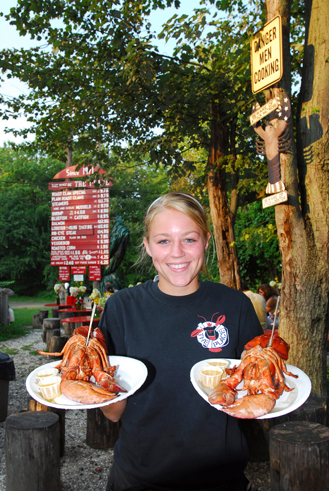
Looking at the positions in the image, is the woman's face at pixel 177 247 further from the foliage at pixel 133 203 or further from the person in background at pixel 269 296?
the foliage at pixel 133 203

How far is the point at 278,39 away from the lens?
357 centimetres

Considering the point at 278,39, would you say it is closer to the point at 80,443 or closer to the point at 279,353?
the point at 279,353

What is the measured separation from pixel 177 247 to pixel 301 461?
0.98 m

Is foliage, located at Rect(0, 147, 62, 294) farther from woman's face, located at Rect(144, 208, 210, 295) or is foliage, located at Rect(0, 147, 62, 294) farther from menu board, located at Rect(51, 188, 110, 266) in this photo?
woman's face, located at Rect(144, 208, 210, 295)

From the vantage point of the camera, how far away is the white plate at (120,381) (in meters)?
1.33

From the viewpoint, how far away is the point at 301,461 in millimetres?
1534

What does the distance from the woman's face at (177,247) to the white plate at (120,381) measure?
0.36 metres

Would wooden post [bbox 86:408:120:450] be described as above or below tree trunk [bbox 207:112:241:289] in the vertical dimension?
below

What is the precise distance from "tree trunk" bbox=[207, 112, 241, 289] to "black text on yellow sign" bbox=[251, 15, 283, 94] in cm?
300

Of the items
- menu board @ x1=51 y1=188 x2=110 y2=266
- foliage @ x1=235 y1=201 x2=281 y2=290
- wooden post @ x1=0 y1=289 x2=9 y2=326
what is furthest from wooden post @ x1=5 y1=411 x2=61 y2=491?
menu board @ x1=51 y1=188 x2=110 y2=266

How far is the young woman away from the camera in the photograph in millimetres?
1424

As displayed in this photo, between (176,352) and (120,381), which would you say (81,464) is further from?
(176,352)

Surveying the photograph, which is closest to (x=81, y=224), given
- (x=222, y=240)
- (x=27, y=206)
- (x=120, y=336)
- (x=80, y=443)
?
(x=222, y=240)

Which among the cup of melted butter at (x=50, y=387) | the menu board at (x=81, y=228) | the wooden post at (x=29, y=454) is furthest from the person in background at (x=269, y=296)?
the menu board at (x=81, y=228)
